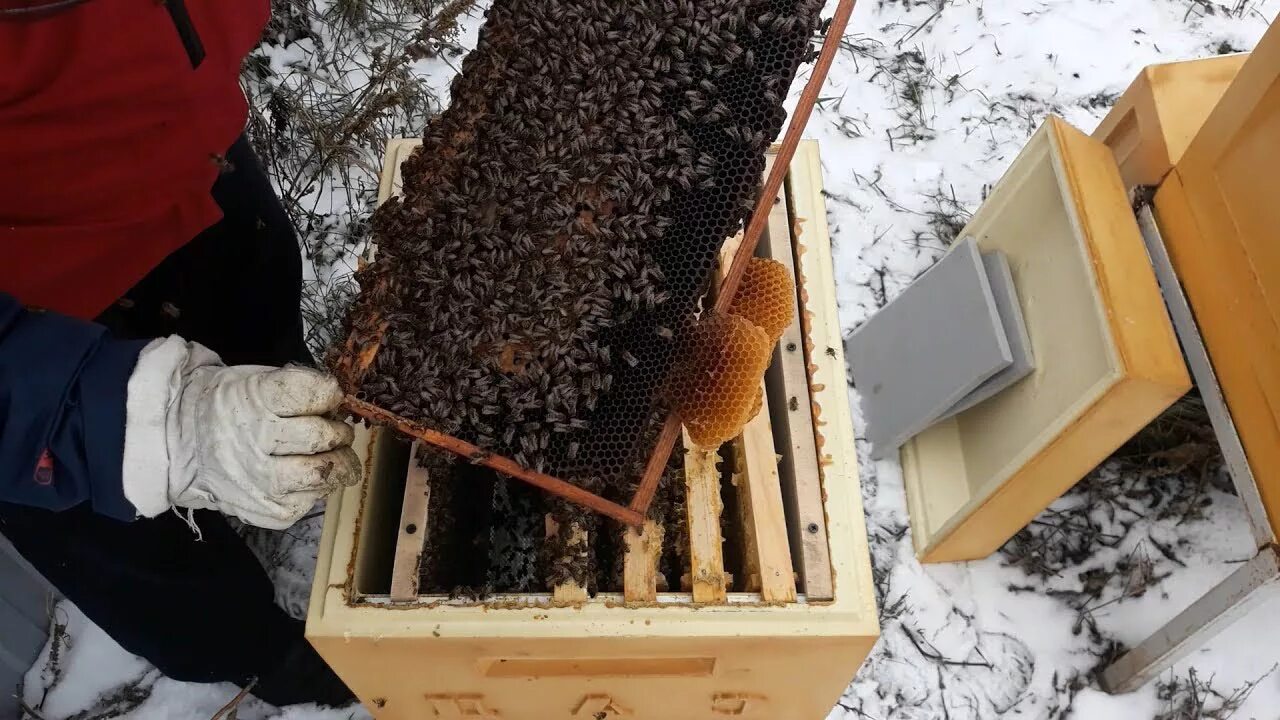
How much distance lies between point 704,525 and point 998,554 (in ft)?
6.74

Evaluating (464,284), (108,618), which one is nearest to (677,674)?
(464,284)

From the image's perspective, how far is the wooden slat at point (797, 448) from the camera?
2.08 m

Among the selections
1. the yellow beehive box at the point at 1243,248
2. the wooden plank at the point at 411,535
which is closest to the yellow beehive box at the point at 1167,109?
the yellow beehive box at the point at 1243,248

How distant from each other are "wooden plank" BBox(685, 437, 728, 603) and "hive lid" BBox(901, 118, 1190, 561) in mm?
1311

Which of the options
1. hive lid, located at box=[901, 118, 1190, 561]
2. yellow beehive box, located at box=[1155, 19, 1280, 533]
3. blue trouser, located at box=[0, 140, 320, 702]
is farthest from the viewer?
hive lid, located at box=[901, 118, 1190, 561]

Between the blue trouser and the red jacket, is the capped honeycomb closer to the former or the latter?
the red jacket

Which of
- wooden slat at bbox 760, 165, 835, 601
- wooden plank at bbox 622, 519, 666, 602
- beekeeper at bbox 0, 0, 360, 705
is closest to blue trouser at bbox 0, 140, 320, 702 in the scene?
beekeeper at bbox 0, 0, 360, 705

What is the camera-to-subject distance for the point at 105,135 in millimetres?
1854

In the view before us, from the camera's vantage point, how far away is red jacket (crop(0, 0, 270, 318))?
5.56 feet

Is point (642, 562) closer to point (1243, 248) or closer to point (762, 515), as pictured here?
point (762, 515)

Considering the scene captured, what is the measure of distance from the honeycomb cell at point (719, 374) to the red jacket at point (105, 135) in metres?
1.44

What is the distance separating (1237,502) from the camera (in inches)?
136

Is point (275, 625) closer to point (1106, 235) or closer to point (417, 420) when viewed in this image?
point (417, 420)

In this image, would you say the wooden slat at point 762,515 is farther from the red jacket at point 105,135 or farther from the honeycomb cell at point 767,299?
the red jacket at point 105,135
